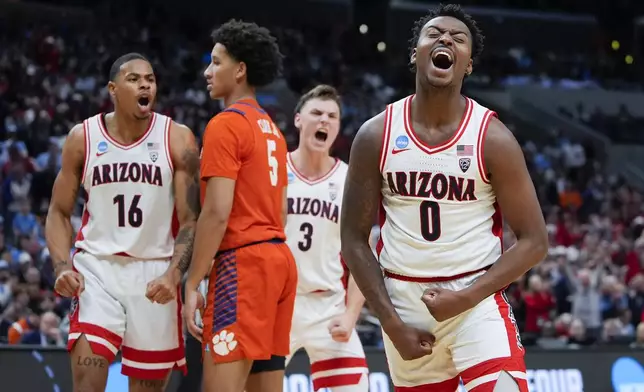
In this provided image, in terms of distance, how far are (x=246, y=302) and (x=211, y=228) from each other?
0.41 metres

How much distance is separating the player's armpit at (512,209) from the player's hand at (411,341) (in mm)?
275

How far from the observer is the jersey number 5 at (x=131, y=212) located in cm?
552

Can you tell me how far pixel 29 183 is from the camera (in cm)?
1371

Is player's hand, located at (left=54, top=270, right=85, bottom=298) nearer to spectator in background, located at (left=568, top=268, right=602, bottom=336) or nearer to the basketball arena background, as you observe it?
the basketball arena background

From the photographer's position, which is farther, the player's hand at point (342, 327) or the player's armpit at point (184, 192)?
the player's hand at point (342, 327)

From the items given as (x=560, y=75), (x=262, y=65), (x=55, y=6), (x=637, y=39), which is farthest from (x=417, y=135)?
(x=637, y=39)

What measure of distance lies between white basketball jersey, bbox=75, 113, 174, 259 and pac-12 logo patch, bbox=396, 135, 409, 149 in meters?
1.76

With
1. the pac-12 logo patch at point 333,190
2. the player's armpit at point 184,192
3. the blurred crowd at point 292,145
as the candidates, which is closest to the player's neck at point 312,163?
the pac-12 logo patch at point 333,190

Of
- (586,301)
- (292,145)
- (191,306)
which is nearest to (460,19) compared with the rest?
(191,306)

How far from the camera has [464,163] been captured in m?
4.20

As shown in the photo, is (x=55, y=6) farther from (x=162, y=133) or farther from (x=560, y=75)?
(x=162, y=133)

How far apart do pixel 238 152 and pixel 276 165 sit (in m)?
0.29

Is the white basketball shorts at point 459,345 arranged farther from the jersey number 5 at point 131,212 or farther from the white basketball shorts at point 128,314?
the jersey number 5 at point 131,212

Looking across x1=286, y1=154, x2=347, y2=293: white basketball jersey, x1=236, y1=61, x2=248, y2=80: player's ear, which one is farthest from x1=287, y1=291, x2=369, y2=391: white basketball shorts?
x1=236, y1=61, x2=248, y2=80: player's ear
